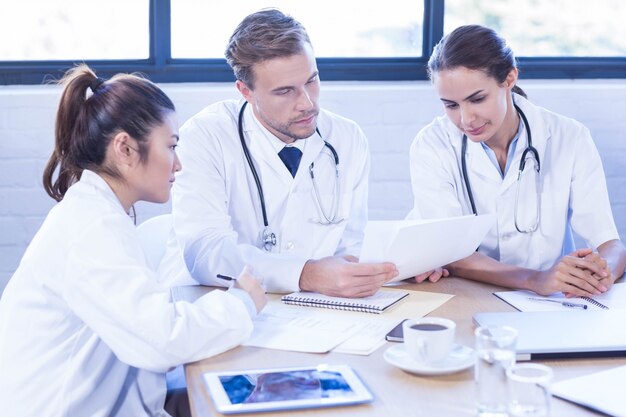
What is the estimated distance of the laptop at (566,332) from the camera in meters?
1.29

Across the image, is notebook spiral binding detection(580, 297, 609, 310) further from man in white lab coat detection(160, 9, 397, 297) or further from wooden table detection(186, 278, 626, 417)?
man in white lab coat detection(160, 9, 397, 297)

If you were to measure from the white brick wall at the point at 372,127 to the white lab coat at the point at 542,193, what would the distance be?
0.89 meters

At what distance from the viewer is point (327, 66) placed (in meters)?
3.19

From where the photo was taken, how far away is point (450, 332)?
4.07 ft

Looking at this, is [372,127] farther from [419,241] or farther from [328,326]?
[328,326]

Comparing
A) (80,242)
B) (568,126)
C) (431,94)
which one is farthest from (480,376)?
(431,94)

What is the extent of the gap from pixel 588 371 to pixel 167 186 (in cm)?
80

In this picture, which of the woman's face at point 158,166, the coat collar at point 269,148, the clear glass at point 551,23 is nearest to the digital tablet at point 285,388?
the woman's face at point 158,166

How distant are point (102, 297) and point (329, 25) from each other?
208cm

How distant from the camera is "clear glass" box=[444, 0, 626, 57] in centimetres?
327

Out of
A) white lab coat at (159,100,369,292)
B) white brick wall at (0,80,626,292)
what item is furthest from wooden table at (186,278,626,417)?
white brick wall at (0,80,626,292)

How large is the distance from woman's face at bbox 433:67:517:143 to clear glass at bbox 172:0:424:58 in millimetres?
1116

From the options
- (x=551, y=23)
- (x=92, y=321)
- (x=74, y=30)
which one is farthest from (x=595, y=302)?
(x=74, y=30)

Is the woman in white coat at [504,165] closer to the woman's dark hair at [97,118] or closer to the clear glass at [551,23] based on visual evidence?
the woman's dark hair at [97,118]
